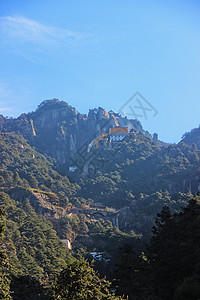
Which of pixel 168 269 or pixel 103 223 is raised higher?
pixel 103 223

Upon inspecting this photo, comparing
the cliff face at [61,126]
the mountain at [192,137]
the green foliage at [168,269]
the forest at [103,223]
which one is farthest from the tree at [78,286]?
the mountain at [192,137]

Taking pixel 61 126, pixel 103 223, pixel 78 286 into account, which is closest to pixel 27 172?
pixel 103 223

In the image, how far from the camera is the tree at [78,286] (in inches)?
519

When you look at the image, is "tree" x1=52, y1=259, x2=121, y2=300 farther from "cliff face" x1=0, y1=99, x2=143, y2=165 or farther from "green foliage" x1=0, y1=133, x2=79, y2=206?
"cliff face" x1=0, y1=99, x2=143, y2=165

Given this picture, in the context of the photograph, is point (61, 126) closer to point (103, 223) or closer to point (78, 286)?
point (103, 223)

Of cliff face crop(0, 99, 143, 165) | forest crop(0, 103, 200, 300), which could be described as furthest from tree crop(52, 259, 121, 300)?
cliff face crop(0, 99, 143, 165)

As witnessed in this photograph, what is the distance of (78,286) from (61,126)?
107 metres

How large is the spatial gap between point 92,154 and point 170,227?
67.1 m

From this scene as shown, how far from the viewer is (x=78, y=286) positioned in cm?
1362

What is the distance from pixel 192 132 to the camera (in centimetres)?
12106

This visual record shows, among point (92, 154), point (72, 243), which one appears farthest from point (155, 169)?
point (72, 243)

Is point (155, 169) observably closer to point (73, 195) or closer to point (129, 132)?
point (73, 195)

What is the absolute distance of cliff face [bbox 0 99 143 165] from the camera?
11181 centimetres

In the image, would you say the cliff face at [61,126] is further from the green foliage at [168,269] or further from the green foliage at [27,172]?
the green foliage at [168,269]
